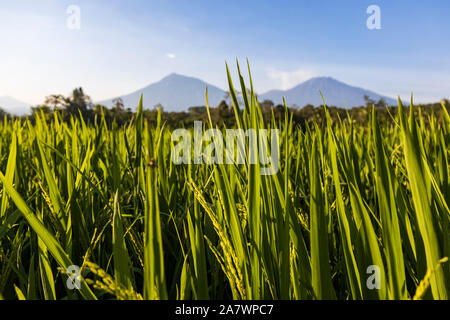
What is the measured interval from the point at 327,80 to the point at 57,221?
208 metres

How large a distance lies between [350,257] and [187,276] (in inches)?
12.1

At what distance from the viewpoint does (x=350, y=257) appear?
48 centimetres

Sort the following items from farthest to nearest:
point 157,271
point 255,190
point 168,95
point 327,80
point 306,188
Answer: point 327,80 → point 168,95 → point 306,188 → point 255,190 → point 157,271

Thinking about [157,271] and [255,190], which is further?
[255,190]

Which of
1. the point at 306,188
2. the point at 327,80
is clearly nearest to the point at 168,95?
the point at 327,80

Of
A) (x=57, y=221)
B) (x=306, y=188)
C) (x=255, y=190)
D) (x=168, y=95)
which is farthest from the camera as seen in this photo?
(x=168, y=95)

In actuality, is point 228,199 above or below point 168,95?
below
